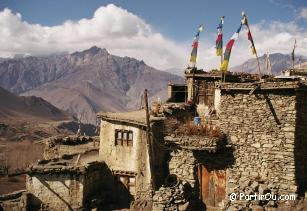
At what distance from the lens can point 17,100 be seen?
131000mm

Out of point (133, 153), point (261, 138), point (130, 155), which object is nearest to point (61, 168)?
point (130, 155)

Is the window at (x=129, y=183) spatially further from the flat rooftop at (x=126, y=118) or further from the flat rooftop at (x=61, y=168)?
the flat rooftop at (x=126, y=118)

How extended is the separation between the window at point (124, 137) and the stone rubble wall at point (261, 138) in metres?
5.91

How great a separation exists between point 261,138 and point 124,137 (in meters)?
8.33

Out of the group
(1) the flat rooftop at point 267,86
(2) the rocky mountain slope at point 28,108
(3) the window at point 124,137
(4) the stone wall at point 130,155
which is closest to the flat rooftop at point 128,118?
(4) the stone wall at point 130,155

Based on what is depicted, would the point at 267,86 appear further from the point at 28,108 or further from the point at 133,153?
the point at 28,108

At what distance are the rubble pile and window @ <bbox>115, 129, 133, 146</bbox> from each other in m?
4.18

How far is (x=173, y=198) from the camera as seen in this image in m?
19.2

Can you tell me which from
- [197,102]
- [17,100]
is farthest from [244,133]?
[17,100]

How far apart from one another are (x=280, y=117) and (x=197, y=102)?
11599 mm

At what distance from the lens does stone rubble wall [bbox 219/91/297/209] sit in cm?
1708

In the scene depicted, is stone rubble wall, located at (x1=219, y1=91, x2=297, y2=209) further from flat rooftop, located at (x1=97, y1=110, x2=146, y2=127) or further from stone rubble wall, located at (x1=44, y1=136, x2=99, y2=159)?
stone rubble wall, located at (x1=44, y1=136, x2=99, y2=159)

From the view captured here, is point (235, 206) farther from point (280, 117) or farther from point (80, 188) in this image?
point (80, 188)

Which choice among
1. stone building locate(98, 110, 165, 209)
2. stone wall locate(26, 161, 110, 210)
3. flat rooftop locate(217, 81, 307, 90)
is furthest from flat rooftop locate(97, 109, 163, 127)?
flat rooftop locate(217, 81, 307, 90)
